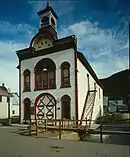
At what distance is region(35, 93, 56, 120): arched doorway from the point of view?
3.22 meters

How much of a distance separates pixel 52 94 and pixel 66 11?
43.4 inches

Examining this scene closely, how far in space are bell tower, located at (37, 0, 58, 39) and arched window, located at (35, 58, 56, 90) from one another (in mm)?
380

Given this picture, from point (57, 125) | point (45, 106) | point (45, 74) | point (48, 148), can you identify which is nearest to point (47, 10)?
point (45, 74)

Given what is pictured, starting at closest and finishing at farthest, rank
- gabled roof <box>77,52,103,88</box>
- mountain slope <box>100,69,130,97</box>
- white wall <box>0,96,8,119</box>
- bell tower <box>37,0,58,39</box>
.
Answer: mountain slope <box>100,69,130,97</box>
gabled roof <box>77,52,103,88</box>
bell tower <box>37,0,58,39</box>
white wall <box>0,96,8,119</box>

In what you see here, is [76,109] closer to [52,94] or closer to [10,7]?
[52,94]

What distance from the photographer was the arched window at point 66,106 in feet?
10.6

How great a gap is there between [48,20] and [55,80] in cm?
80

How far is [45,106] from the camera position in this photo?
3.23m

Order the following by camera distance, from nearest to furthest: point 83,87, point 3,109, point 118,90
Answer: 1. point 118,90
2. point 83,87
3. point 3,109

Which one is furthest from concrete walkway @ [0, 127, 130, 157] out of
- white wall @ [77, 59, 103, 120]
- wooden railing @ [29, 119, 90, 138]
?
white wall @ [77, 59, 103, 120]

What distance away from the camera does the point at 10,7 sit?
352 centimetres

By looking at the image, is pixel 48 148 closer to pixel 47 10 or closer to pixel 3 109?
pixel 3 109

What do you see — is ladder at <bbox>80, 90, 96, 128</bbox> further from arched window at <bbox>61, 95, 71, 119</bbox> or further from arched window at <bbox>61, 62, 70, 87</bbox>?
arched window at <bbox>61, 62, 70, 87</bbox>

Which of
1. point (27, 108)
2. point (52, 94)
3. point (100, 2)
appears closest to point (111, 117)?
point (52, 94)
